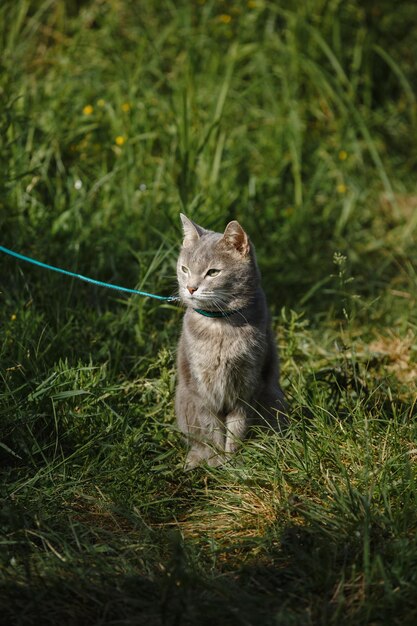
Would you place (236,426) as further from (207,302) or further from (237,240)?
(237,240)

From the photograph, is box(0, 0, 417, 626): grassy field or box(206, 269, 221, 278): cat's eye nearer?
box(0, 0, 417, 626): grassy field

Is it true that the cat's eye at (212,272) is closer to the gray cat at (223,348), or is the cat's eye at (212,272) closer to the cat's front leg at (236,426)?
the gray cat at (223,348)

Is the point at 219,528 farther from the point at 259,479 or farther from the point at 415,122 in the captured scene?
the point at 415,122

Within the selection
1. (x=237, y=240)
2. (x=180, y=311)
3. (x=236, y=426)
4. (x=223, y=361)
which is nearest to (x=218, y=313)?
(x=223, y=361)

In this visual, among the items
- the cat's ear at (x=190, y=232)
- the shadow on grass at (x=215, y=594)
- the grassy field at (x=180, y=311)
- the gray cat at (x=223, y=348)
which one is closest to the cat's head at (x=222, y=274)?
the gray cat at (x=223, y=348)

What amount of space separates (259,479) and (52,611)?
923 mm

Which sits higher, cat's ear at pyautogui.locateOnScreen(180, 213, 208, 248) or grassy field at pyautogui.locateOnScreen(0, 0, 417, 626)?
cat's ear at pyautogui.locateOnScreen(180, 213, 208, 248)

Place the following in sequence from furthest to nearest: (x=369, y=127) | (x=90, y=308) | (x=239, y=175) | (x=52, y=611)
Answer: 1. (x=369, y=127)
2. (x=239, y=175)
3. (x=90, y=308)
4. (x=52, y=611)

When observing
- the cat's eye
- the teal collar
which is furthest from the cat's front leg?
the cat's eye

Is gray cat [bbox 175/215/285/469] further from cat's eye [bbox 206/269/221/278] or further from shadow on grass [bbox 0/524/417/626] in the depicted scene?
shadow on grass [bbox 0/524/417/626]

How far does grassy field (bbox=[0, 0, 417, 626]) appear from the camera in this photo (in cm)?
242

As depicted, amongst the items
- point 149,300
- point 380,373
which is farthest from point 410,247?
point 149,300

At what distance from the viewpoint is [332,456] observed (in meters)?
2.93

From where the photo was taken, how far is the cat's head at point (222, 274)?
3197mm
